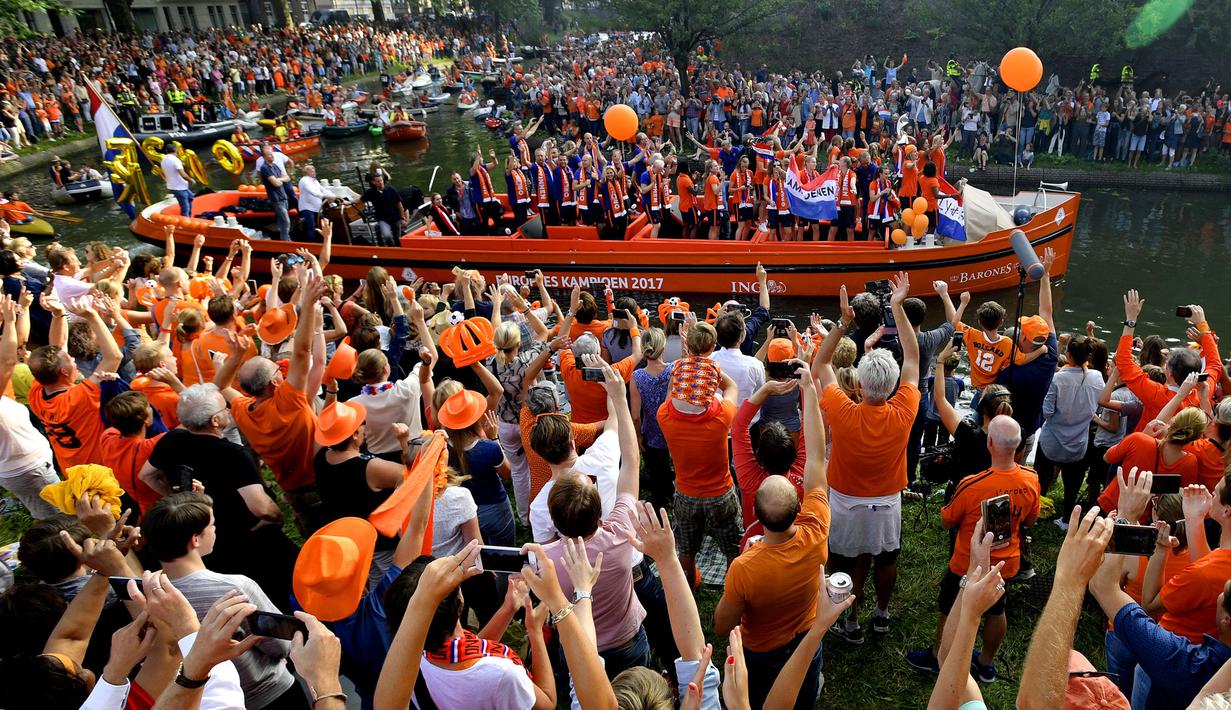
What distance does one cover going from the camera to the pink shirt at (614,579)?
9.92 ft

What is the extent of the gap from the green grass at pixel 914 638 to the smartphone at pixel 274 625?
103 inches

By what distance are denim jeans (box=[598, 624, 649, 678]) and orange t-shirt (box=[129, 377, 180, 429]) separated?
298 centimetres

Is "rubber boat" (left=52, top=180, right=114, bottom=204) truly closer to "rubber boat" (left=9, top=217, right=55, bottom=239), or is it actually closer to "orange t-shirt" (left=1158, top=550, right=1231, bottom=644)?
"rubber boat" (left=9, top=217, right=55, bottom=239)

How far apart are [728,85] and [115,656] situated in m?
22.3

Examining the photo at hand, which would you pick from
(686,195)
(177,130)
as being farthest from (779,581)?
(177,130)

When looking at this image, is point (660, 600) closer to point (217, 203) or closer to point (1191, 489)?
point (1191, 489)

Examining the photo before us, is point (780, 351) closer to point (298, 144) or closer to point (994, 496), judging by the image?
point (994, 496)

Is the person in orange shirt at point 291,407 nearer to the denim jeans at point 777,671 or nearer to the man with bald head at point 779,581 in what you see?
the man with bald head at point 779,581

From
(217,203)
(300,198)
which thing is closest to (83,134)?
(217,203)

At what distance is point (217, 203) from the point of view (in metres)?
14.4

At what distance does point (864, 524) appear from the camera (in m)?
4.14

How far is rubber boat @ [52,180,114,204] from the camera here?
18.7 metres

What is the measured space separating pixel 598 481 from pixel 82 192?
2014 centimetres

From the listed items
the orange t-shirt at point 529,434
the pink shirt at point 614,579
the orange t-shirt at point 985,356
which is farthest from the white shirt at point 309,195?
the pink shirt at point 614,579
